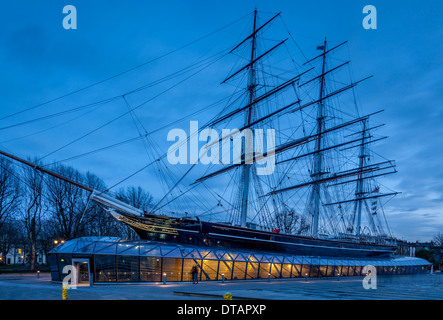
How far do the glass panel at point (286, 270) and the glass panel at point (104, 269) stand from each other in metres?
18.3

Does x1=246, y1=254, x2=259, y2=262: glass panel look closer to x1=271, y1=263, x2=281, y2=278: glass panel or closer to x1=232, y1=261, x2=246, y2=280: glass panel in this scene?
x1=232, y1=261, x2=246, y2=280: glass panel

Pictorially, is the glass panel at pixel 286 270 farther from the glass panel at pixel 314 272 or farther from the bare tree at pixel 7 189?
the bare tree at pixel 7 189

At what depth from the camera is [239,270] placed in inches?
1357

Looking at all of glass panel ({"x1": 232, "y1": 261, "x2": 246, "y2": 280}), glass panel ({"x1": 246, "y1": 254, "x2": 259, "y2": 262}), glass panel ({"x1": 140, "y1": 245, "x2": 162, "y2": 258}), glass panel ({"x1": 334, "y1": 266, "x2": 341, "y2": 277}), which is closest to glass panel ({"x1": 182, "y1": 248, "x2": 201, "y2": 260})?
glass panel ({"x1": 140, "y1": 245, "x2": 162, "y2": 258})

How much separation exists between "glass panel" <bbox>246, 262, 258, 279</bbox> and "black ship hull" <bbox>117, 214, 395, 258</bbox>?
9.28 ft

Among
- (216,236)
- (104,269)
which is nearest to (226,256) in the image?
(216,236)

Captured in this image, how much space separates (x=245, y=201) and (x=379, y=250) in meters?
30.8

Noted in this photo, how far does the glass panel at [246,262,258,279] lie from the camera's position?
116 ft

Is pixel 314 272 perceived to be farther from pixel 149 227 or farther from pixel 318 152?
pixel 318 152

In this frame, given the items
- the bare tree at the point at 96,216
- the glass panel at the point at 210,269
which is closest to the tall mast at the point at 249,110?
the glass panel at the point at 210,269

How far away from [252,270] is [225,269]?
351 cm

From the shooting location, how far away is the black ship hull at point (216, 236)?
111ft
